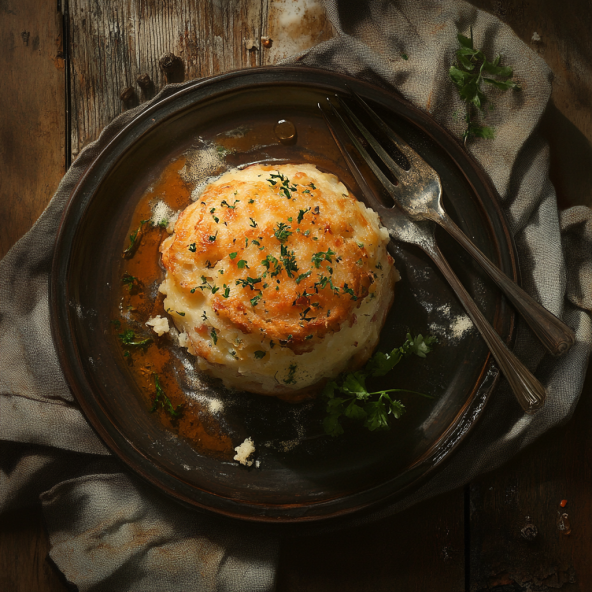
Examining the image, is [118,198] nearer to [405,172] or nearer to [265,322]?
[265,322]

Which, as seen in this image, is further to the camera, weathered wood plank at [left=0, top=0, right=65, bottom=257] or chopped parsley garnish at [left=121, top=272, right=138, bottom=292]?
weathered wood plank at [left=0, top=0, right=65, bottom=257]

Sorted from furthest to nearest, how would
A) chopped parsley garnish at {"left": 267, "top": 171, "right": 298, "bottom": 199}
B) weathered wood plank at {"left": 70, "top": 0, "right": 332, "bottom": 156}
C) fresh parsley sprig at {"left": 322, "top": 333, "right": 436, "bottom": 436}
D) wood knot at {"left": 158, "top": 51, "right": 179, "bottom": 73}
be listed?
weathered wood plank at {"left": 70, "top": 0, "right": 332, "bottom": 156} < wood knot at {"left": 158, "top": 51, "right": 179, "bottom": 73} < fresh parsley sprig at {"left": 322, "top": 333, "right": 436, "bottom": 436} < chopped parsley garnish at {"left": 267, "top": 171, "right": 298, "bottom": 199}

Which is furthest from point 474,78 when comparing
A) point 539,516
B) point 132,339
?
point 539,516

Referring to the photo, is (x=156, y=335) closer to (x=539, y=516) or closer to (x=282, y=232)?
(x=282, y=232)

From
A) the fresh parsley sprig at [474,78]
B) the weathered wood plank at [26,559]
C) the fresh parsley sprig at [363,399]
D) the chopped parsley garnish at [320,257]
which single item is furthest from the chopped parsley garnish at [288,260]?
the weathered wood plank at [26,559]

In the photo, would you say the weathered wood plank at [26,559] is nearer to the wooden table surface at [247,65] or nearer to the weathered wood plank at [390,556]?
the wooden table surface at [247,65]

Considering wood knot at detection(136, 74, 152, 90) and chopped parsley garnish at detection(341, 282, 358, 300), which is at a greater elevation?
wood knot at detection(136, 74, 152, 90)

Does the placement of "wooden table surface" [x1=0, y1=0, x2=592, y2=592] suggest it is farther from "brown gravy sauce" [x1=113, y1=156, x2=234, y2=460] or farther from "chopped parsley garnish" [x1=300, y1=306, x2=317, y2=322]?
"chopped parsley garnish" [x1=300, y1=306, x2=317, y2=322]

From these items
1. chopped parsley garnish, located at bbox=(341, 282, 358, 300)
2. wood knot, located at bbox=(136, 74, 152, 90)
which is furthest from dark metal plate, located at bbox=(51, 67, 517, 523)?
chopped parsley garnish, located at bbox=(341, 282, 358, 300)
